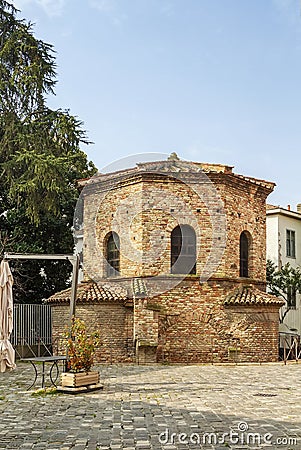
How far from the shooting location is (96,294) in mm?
21422

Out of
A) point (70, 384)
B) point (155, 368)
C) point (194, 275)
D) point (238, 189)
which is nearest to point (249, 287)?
point (194, 275)

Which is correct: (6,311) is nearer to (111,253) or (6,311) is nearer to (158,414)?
(158,414)

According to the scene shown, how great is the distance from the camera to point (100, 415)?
10172mm

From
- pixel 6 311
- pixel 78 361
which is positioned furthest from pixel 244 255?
pixel 6 311

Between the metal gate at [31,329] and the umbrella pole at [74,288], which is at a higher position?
the umbrella pole at [74,288]

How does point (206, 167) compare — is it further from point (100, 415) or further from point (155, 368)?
point (100, 415)

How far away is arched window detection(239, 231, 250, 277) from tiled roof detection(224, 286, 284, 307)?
4.27 feet

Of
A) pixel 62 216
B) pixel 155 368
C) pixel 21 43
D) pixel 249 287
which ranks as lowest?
pixel 155 368

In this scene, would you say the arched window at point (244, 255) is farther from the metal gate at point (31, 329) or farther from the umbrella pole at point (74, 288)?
the umbrella pole at point (74, 288)

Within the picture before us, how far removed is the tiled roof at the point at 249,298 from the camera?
21405mm

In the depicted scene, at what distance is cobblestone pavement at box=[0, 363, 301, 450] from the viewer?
8.15 meters

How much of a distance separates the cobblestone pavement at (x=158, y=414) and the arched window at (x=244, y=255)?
7535mm

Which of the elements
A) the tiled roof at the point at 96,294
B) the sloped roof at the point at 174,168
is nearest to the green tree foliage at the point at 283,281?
the sloped roof at the point at 174,168

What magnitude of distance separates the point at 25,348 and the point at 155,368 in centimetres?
580
